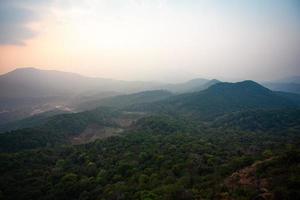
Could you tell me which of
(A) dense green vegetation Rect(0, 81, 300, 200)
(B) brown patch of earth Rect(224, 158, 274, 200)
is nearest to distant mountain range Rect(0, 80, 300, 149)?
(A) dense green vegetation Rect(0, 81, 300, 200)

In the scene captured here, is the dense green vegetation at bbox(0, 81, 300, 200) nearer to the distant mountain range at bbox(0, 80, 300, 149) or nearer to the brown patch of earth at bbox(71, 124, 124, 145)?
the distant mountain range at bbox(0, 80, 300, 149)

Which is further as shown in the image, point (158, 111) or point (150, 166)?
point (158, 111)

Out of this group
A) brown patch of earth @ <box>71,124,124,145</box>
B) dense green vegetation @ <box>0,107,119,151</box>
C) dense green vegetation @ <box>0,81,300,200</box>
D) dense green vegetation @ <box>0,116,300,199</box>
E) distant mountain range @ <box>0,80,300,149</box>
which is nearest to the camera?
dense green vegetation @ <box>0,81,300,200</box>

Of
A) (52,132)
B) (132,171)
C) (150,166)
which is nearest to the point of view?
(132,171)

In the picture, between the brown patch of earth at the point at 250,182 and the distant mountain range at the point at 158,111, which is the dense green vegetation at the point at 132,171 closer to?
the brown patch of earth at the point at 250,182

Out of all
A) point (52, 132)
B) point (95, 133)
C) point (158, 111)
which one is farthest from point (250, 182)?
point (158, 111)

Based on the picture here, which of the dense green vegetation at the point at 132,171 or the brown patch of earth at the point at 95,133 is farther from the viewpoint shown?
the brown patch of earth at the point at 95,133

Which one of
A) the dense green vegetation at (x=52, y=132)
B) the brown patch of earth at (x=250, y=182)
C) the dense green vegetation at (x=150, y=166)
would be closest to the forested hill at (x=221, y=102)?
the dense green vegetation at (x=150, y=166)

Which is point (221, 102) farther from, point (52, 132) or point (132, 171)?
point (132, 171)

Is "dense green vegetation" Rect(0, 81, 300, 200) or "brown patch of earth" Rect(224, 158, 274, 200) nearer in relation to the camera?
"brown patch of earth" Rect(224, 158, 274, 200)

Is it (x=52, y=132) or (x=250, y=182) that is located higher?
(x=250, y=182)

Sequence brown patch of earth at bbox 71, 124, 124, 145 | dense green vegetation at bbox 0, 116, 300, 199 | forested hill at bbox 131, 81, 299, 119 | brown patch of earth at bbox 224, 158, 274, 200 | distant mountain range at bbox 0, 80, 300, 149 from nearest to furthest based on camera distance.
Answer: brown patch of earth at bbox 224, 158, 274, 200, dense green vegetation at bbox 0, 116, 300, 199, distant mountain range at bbox 0, 80, 300, 149, brown patch of earth at bbox 71, 124, 124, 145, forested hill at bbox 131, 81, 299, 119

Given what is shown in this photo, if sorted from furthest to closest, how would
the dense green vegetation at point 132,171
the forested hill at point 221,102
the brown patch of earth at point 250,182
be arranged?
the forested hill at point 221,102, the dense green vegetation at point 132,171, the brown patch of earth at point 250,182
